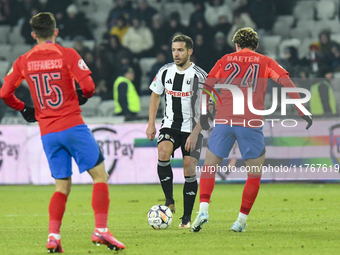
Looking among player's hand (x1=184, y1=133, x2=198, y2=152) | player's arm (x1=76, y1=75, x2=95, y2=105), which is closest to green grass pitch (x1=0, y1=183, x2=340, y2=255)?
player's hand (x1=184, y1=133, x2=198, y2=152)

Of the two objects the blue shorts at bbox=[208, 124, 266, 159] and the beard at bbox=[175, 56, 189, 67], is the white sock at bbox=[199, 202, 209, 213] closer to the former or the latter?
the blue shorts at bbox=[208, 124, 266, 159]

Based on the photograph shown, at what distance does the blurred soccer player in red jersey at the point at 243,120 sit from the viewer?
5906 millimetres

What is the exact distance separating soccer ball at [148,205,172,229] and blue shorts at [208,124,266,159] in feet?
2.98

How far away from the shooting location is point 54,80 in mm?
4848

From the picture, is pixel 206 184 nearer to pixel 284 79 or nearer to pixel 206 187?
pixel 206 187

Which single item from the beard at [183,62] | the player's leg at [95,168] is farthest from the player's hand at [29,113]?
the beard at [183,62]

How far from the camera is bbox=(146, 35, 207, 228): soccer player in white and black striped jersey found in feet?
21.7

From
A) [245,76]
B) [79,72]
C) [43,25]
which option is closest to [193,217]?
[245,76]

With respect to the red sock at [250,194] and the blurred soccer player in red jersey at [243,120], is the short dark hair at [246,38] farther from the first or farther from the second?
the red sock at [250,194]

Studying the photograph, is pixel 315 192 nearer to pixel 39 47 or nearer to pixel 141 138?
pixel 141 138

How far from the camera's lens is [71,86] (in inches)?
194

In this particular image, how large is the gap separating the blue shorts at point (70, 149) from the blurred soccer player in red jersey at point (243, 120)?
153 centimetres

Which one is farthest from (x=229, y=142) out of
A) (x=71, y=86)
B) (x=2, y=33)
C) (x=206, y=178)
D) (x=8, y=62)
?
(x=2, y=33)

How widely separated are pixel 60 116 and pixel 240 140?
1.98m
